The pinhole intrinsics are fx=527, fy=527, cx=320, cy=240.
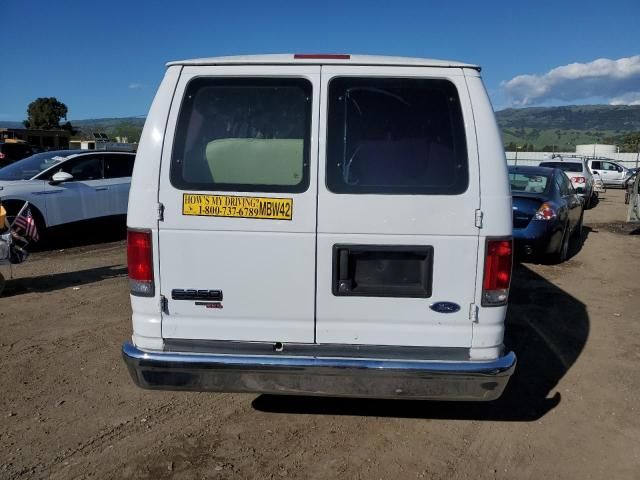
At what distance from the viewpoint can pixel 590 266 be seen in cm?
877

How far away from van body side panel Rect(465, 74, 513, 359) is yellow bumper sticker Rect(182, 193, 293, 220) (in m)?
1.05

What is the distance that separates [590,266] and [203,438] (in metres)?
7.61

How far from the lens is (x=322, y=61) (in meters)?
2.91

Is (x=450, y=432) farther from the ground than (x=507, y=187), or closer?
closer

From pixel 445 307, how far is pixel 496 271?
333 millimetres

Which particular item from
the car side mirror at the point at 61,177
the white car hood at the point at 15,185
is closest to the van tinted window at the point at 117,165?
the car side mirror at the point at 61,177

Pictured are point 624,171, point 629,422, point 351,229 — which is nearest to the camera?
point 351,229

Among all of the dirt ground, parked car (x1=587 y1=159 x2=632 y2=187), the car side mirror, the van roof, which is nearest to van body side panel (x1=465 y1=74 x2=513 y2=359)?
the van roof

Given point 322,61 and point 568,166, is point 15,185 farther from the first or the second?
point 568,166

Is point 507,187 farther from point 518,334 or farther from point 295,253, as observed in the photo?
point 518,334

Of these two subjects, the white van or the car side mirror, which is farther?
the car side mirror

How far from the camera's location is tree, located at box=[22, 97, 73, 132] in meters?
73.7

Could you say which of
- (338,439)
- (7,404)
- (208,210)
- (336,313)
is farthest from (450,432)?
(7,404)

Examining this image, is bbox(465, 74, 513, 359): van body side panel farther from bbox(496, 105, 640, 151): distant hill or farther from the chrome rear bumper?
bbox(496, 105, 640, 151): distant hill
